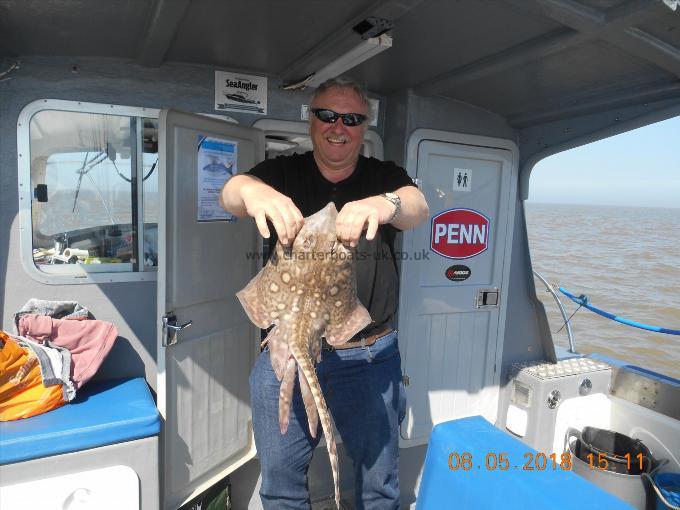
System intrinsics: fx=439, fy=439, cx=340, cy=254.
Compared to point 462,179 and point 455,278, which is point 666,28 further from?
point 455,278

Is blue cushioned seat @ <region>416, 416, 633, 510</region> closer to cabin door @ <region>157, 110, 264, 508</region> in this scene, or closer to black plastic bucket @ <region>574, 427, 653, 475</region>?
cabin door @ <region>157, 110, 264, 508</region>

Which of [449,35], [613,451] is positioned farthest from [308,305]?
[613,451]

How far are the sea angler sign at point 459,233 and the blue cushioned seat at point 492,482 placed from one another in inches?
74.0

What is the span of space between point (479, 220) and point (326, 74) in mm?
2151

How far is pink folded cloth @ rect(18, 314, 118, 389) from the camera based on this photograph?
9.68ft

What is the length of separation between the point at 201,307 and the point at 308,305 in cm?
156

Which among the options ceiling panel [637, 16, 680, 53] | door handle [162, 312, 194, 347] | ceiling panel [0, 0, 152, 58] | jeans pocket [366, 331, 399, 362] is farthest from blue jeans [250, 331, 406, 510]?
ceiling panel [637, 16, 680, 53]

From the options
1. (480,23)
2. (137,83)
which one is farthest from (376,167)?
(137,83)

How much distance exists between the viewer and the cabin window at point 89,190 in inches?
124

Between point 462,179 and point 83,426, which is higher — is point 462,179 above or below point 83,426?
above

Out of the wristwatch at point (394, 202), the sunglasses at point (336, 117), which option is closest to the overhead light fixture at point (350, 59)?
the sunglasses at point (336, 117)

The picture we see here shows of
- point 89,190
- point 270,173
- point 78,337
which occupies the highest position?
point 270,173

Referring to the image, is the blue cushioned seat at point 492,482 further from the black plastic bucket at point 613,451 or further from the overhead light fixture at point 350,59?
the overhead light fixture at point 350,59

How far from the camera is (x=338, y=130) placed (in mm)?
2512
